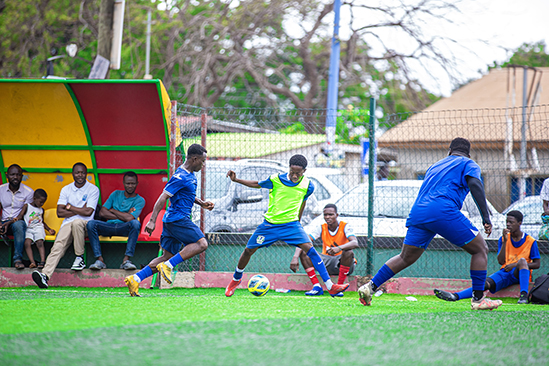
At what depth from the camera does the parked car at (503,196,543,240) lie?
8281mm

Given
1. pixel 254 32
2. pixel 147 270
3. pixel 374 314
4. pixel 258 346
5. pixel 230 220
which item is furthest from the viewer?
pixel 254 32

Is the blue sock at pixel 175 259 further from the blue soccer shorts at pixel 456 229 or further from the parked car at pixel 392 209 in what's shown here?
the parked car at pixel 392 209

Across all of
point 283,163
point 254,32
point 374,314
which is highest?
point 254,32

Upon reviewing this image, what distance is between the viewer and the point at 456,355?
3.33 meters

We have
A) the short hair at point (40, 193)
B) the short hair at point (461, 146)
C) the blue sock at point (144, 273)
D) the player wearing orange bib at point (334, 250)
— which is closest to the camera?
the short hair at point (461, 146)

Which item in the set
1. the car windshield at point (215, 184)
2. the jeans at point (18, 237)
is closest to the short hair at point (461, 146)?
the car windshield at point (215, 184)

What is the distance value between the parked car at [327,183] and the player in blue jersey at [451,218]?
13.4ft

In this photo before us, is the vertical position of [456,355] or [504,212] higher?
[504,212]

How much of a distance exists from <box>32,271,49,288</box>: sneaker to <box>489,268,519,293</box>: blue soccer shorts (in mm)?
6332

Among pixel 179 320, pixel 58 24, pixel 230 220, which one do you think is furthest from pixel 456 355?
pixel 58 24

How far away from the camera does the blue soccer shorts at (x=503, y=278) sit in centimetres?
764

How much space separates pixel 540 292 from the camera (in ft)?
22.6

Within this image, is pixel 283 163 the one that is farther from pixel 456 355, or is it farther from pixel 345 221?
pixel 456 355

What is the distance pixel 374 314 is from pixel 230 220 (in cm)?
449
